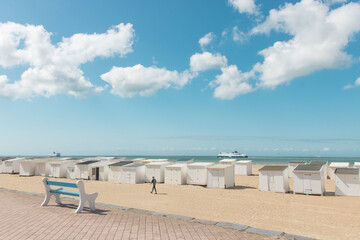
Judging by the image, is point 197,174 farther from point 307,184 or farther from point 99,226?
point 99,226

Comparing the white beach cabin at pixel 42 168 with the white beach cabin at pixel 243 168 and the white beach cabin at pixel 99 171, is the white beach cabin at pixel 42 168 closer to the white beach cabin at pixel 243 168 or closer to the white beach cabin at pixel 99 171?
the white beach cabin at pixel 99 171

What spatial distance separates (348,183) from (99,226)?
1778 centimetres

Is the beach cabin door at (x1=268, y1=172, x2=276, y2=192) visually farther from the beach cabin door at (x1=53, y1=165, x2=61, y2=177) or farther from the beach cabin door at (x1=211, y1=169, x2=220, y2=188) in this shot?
the beach cabin door at (x1=53, y1=165, x2=61, y2=177)

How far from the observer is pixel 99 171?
1103 inches

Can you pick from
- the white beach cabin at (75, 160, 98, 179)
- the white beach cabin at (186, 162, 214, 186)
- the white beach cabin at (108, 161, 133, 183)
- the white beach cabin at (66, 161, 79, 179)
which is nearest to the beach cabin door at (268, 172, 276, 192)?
the white beach cabin at (186, 162, 214, 186)

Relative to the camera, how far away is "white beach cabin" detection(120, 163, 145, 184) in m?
25.0

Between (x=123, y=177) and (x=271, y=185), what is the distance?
1411cm

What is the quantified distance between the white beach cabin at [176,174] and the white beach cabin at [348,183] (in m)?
12.5

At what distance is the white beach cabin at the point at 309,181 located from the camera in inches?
713

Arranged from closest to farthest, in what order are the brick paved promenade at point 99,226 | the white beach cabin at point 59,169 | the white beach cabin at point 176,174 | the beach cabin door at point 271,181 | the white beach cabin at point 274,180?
the brick paved promenade at point 99,226
the white beach cabin at point 274,180
the beach cabin door at point 271,181
the white beach cabin at point 176,174
the white beach cabin at point 59,169

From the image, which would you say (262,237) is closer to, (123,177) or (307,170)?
(307,170)

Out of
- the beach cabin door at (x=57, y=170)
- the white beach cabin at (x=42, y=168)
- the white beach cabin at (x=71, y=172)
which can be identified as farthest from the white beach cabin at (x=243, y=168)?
the white beach cabin at (x=42, y=168)

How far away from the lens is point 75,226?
7.15m

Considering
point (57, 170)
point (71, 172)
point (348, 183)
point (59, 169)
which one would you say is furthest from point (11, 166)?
point (348, 183)
